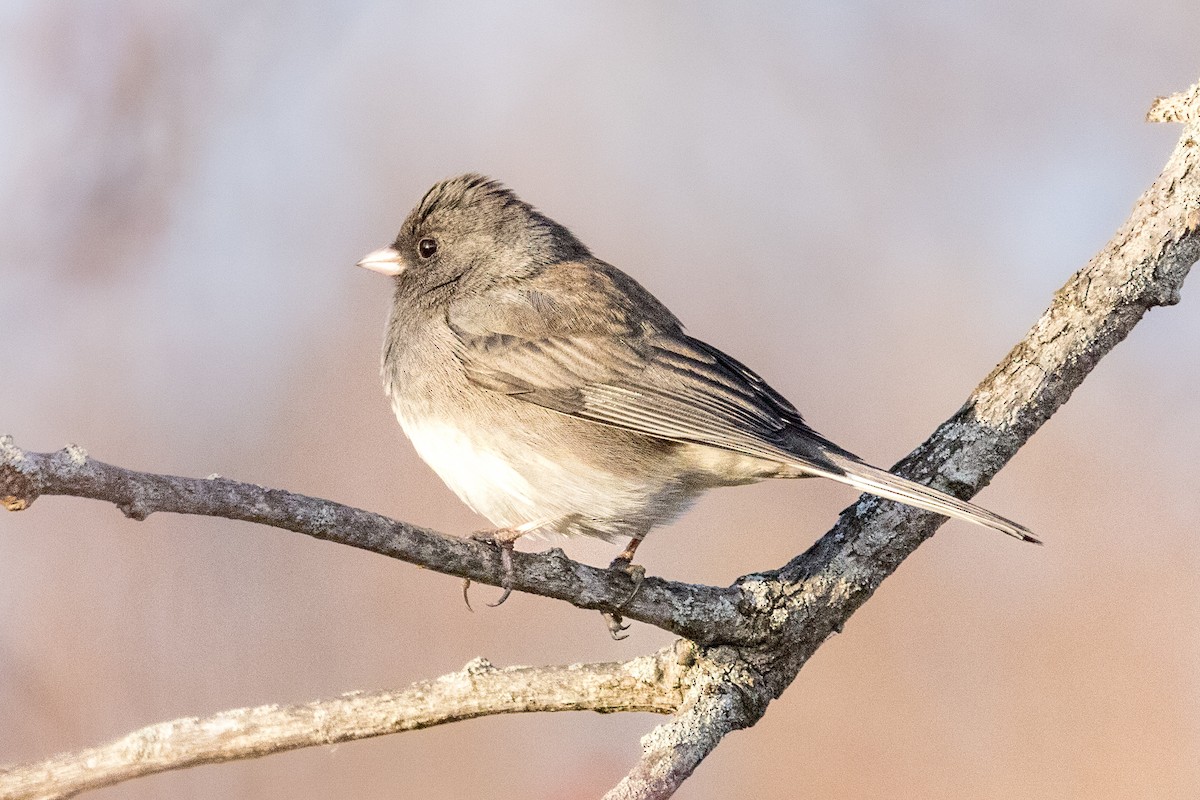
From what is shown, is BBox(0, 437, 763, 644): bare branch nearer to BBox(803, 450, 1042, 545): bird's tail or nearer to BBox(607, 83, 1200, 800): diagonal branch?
BBox(607, 83, 1200, 800): diagonal branch

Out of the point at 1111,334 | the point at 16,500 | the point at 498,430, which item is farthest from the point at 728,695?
the point at 16,500

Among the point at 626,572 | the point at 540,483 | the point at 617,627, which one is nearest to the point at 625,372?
the point at 540,483

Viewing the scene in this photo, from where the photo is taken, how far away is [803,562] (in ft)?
9.11

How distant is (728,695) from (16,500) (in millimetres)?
1516

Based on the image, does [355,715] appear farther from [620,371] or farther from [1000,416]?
[1000,416]

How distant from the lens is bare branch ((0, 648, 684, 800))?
202 centimetres

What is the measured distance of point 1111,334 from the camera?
2.78 m

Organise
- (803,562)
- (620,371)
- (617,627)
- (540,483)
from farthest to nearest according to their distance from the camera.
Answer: (620,371)
(617,627)
(540,483)
(803,562)

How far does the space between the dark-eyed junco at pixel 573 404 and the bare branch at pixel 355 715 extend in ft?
1.36

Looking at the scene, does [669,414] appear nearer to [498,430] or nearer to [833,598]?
[498,430]

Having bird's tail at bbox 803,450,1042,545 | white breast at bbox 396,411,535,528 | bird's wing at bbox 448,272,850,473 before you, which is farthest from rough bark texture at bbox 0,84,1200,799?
white breast at bbox 396,411,535,528

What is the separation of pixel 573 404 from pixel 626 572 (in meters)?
0.73

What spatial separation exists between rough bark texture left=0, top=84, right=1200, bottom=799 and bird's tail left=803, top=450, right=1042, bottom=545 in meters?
0.17

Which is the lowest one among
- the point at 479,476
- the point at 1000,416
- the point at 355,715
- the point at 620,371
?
the point at 355,715
